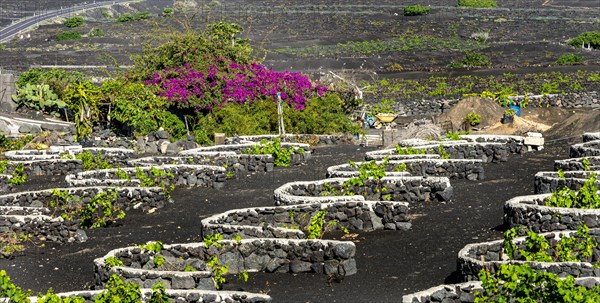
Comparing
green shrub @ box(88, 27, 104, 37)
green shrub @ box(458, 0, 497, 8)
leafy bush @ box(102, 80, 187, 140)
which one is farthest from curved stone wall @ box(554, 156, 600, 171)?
green shrub @ box(458, 0, 497, 8)

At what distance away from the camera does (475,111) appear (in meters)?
49.9

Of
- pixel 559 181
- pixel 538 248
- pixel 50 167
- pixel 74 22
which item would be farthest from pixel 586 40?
pixel 538 248

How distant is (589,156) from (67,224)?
46.0 feet

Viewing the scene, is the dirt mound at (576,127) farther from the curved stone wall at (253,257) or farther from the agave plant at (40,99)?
the agave plant at (40,99)

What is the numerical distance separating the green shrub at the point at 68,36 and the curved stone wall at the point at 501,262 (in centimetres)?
7585

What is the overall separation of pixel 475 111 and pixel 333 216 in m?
22.7

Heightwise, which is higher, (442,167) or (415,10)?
(442,167)

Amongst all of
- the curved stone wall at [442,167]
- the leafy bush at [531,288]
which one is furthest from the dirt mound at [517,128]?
the leafy bush at [531,288]

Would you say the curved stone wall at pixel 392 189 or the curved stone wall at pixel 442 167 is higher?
the curved stone wall at pixel 392 189

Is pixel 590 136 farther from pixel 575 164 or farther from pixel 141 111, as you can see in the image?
pixel 141 111

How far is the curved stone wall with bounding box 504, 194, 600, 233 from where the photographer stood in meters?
24.8

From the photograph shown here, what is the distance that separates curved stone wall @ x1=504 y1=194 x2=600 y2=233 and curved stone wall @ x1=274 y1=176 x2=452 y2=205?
4.10 m

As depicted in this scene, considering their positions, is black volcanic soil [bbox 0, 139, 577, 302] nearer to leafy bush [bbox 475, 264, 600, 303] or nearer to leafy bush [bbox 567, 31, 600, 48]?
leafy bush [bbox 475, 264, 600, 303]

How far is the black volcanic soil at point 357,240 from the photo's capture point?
23.5 metres
